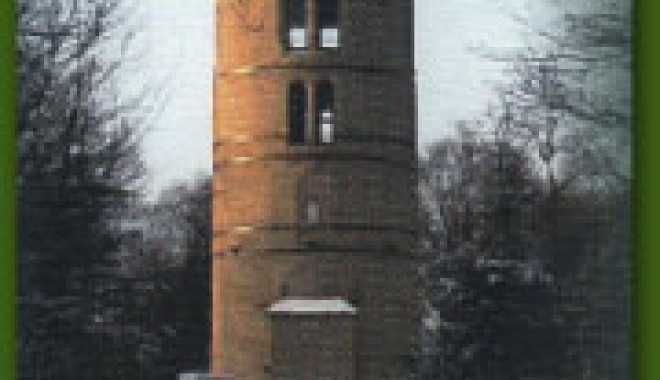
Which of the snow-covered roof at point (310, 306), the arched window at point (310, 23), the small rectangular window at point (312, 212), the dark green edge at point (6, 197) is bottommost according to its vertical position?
the snow-covered roof at point (310, 306)

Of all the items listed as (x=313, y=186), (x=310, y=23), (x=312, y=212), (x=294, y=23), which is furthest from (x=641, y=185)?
(x=310, y=23)

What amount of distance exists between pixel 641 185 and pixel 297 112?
1866 cm

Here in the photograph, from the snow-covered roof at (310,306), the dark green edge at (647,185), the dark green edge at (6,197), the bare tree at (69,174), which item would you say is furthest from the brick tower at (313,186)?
the dark green edge at (6,197)

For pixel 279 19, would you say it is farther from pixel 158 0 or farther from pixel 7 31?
pixel 7 31

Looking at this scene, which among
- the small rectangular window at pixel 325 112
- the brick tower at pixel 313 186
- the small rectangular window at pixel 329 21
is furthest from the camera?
the small rectangular window at pixel 325 112

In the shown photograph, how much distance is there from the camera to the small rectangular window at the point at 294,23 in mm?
28891

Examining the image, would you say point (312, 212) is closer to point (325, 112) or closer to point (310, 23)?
point (325, 112)

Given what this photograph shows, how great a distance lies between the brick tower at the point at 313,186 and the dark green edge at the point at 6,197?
53.6 feet

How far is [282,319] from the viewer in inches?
1110

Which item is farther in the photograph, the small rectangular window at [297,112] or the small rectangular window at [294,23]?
the small rectangular window at [297,112]

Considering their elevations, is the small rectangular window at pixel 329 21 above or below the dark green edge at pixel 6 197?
above

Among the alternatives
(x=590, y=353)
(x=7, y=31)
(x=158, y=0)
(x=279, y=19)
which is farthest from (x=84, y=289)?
(x=7, y=31)

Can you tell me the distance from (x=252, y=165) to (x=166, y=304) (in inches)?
138

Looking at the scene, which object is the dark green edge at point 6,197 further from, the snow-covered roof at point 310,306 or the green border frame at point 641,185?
the snow-covered roof at point 310,306
